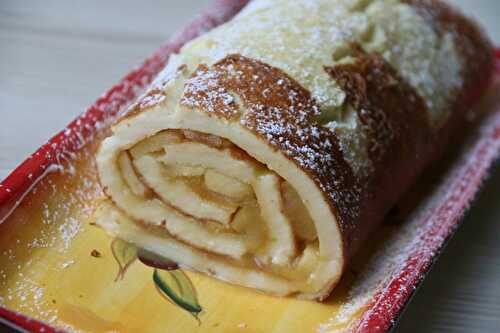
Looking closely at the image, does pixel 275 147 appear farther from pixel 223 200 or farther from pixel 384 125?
pixel 384 125

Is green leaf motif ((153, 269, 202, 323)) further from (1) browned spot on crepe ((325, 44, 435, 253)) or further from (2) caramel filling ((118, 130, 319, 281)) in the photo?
(1) browned spot on crepe ((325, 44, 435, 253))

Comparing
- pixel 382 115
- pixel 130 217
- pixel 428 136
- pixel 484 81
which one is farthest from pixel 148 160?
pixel 484 81

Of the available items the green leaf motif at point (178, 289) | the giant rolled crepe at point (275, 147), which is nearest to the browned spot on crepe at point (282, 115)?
the giant rolled crepe at point (275, 147)

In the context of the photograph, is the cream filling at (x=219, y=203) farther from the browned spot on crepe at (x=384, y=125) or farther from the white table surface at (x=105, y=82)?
the white table surface at (x=105, y=82)

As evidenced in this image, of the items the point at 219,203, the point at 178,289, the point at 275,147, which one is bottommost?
the point at 178,289

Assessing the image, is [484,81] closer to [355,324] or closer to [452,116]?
[452,116]

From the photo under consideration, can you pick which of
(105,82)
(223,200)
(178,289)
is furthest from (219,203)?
(105,82)
